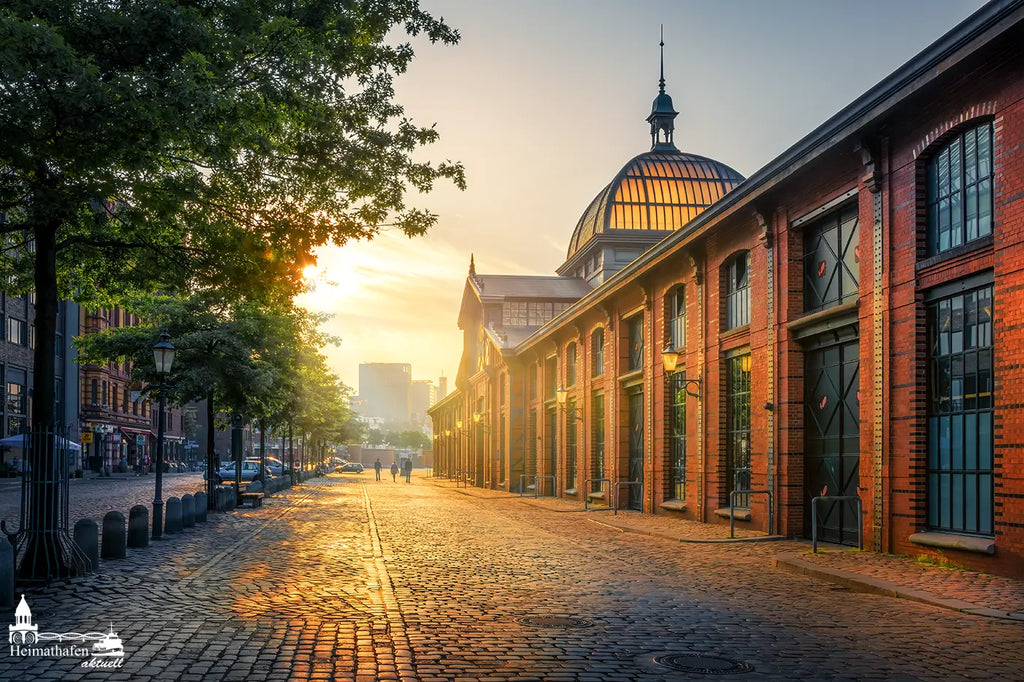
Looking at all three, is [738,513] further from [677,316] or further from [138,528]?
[138,528]

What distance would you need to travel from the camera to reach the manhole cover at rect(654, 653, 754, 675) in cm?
730

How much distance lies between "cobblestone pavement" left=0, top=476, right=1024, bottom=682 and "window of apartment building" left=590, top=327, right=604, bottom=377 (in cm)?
1769

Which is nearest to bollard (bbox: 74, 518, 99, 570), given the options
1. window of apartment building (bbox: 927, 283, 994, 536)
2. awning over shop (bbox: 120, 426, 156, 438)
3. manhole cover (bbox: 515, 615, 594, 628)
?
manhole cover (bbox: 515, 615, 594, 628)

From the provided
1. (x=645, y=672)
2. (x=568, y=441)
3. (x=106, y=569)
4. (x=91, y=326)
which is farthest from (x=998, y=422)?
(x=91, y=326)

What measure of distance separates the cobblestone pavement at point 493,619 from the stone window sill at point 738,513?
183 inches

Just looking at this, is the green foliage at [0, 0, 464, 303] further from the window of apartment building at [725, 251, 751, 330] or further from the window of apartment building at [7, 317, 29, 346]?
the window of apartment building at [7, 317, 29, 346]

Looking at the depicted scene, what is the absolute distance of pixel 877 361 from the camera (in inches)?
623

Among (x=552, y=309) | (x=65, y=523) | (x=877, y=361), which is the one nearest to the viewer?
(x=65, y=523)

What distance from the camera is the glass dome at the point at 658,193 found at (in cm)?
5766

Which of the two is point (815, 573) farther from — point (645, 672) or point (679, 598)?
point (645, 672)

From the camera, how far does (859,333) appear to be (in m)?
16.6

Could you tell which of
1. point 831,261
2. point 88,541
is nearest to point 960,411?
point 831,261

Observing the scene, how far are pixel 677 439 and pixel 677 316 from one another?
129 inches

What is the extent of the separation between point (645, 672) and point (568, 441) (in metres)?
31.3
